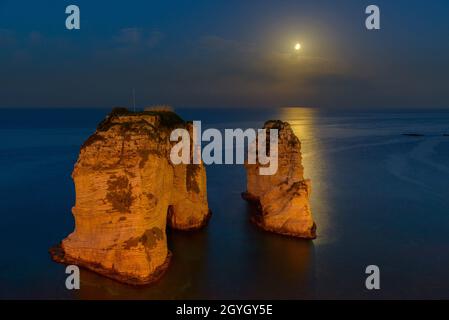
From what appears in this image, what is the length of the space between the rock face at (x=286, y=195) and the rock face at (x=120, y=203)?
9.62 meters

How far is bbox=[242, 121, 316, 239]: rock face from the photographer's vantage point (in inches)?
966

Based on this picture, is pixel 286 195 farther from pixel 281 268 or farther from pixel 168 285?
pixel 168 285

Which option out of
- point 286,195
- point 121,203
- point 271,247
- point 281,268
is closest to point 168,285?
point 121,203

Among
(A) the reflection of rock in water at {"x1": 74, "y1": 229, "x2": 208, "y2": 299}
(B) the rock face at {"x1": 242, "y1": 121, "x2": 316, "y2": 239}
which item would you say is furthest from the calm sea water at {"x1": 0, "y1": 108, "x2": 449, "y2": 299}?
(B) the rock face at {"x1": 242, "y1": 121, "x2": 316, "y2": 239}

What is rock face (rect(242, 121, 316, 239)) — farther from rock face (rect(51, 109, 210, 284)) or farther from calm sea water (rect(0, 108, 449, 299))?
rock face (rect(51, 109, 210, 284))

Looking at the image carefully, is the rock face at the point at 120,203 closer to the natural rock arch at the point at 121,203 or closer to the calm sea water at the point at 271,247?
the natural rock arch at the point at 121,203

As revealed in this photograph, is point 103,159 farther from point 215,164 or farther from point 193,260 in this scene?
point 215,164

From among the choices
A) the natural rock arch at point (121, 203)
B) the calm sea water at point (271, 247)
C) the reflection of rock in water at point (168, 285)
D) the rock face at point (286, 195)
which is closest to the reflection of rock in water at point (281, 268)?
the calm sea water at point (271, 247)

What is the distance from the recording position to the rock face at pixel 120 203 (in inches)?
708

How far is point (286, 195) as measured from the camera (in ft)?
83.4

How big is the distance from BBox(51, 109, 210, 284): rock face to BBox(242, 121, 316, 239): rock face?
9.62 meters

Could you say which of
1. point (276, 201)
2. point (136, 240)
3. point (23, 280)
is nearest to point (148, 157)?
point (136, 240)
